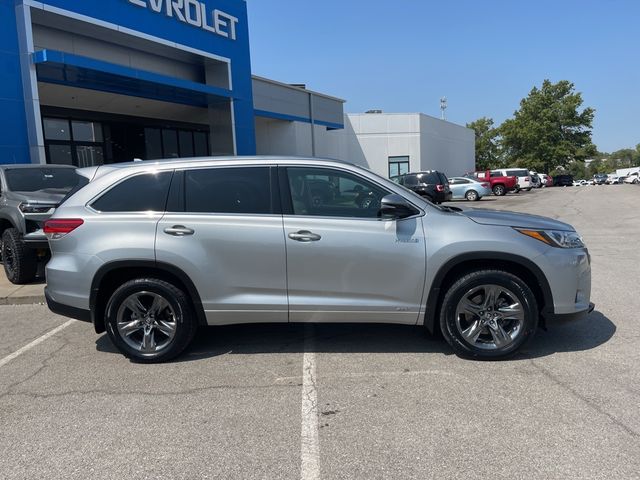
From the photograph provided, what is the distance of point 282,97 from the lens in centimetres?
2333

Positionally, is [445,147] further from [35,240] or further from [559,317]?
[559,317]

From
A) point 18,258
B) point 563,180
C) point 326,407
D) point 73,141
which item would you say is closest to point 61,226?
point 326,407

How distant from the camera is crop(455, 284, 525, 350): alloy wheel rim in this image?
14.2 feet

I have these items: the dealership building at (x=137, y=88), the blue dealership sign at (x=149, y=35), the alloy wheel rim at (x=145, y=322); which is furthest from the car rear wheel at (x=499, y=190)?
the alloy wheel rim at (x=145, y=322)

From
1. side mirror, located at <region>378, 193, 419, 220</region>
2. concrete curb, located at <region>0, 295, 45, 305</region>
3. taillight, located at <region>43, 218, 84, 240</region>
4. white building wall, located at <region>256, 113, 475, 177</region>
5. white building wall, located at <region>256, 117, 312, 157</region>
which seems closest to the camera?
side mirror, located at <region>378, 193, 419, 220</region>

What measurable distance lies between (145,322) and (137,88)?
1362 centimetres

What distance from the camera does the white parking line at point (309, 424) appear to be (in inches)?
113

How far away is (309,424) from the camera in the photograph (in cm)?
339

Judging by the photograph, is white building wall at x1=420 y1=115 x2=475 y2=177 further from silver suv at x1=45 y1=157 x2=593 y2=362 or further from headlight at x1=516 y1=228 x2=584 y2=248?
silver suv at x1=45 y1=157 x2=593 y2=362

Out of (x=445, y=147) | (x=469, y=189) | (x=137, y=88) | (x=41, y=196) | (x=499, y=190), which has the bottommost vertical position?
(x=499, y=190)

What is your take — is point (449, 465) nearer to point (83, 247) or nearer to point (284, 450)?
Answer: point (284, 450)

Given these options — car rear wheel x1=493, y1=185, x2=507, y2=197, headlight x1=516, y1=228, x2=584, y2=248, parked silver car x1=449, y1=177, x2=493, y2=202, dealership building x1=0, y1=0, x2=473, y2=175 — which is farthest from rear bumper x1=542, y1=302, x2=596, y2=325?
car rear wheel x1=493, y1=185, x2=507, y2=197

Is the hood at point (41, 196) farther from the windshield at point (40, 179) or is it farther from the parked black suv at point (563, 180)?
the parked black suv at point (563, 180)

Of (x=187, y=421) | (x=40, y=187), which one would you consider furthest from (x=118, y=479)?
(x=40, y=187)
